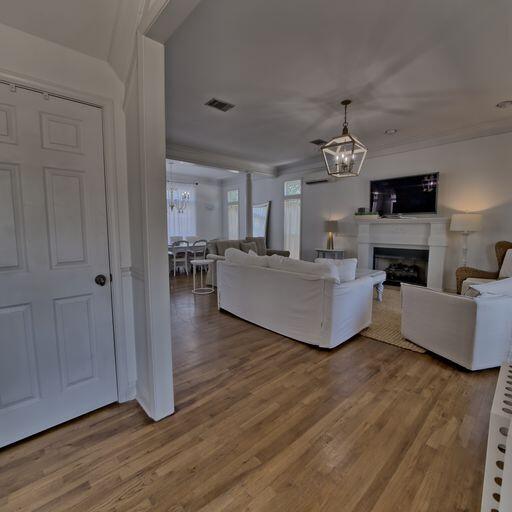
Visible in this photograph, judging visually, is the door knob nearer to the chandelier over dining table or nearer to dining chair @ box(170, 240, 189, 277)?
dining chair @ box(170, 240, 189, 277)

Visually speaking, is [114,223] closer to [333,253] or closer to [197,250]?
[333,253]

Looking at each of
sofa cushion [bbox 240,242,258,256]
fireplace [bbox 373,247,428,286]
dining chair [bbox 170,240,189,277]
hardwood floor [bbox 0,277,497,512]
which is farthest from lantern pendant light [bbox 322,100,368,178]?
dining chair [bbox 170,240,189,277]

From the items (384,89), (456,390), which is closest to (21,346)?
(456,390)

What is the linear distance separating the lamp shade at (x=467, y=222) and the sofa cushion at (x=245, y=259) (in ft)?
10.7

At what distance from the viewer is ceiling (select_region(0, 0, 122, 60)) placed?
145 centimetres

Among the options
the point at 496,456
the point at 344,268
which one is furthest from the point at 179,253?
the point at 496,456

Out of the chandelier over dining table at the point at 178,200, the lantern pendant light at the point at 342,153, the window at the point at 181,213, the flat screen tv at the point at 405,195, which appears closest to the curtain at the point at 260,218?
the window at the point at 181,213

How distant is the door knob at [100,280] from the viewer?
1874 mm

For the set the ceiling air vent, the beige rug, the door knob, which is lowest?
the beige rug

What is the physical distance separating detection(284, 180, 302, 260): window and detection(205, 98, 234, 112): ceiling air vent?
3802 millimetres

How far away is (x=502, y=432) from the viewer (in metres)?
0.97

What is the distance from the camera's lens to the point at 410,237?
518 cm

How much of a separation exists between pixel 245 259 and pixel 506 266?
370cm

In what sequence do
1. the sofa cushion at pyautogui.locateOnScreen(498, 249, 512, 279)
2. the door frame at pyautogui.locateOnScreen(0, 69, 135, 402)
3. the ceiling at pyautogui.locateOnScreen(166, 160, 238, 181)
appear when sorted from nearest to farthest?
the door frame at pyautogui.locateOnScreen(0, 69, 135, 402) → the sofa cushion at pyautogui.locateOnScreen(498, 249, 512, 279) → the ceiling at pyautogui.locateOnScreen(166, 160, 238, 181)
